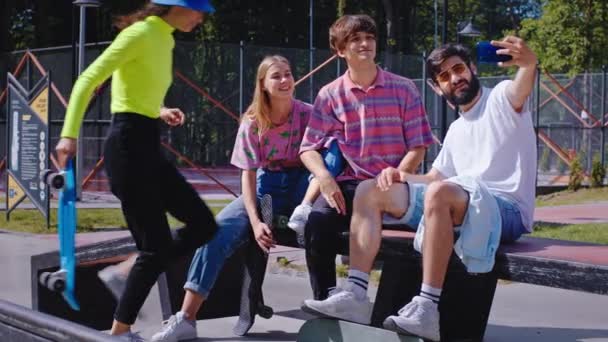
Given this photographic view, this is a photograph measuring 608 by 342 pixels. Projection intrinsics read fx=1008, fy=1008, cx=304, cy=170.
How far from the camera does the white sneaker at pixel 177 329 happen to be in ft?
18.4

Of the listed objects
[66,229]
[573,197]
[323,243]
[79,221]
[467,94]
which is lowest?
[573,197]

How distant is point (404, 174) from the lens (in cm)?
491

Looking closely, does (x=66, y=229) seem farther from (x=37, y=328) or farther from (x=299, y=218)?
(x=299, y=218)

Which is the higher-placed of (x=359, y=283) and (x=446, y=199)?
(x=446, y=199)

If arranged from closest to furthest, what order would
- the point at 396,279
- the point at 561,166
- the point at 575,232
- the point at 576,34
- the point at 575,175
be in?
the point at 396,279 → the point at 575,232 → the point at 575,175 → the point at 561,166 → the point at 576,34

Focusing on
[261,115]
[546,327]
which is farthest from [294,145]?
[546,327]

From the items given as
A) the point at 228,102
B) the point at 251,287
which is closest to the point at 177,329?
the point at 251,287

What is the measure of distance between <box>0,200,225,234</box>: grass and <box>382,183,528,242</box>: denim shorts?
7.62m

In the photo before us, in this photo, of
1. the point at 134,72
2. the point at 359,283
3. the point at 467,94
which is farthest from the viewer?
the point at 467,94

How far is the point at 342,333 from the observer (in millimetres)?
4852

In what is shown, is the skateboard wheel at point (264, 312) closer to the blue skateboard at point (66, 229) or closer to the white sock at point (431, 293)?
the blue skateboard at point (66, 229)

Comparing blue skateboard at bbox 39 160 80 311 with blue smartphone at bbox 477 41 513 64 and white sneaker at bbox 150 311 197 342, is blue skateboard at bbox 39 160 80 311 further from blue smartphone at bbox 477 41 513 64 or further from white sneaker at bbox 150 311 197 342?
blue smartphone at bbox 477 41 513 64

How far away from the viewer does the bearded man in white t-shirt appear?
4.51m

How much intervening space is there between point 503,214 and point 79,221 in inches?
399
